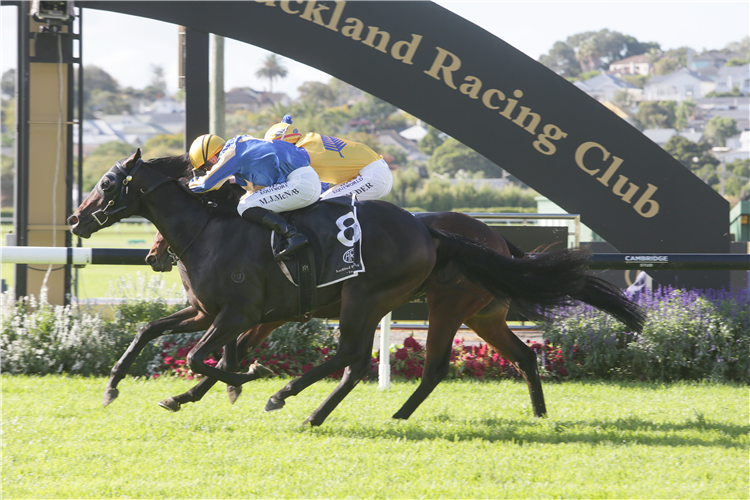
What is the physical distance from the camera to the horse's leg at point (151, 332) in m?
4.30

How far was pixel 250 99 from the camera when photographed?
141250 millimetres

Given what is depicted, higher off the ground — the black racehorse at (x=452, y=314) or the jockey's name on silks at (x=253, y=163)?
the jockey's name on silks at (x=253, y=163)

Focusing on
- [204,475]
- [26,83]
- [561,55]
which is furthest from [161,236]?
[561,55]

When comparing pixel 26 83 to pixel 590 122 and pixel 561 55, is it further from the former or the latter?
pixel 561 55

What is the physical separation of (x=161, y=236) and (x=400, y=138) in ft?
347

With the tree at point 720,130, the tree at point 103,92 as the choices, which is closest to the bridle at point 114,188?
the tree at point 720,130

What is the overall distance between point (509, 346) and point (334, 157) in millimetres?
1831

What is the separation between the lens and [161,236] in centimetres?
473

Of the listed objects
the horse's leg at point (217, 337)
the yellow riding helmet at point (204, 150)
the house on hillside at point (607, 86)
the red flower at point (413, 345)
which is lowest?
the red flower at point (413, 345)

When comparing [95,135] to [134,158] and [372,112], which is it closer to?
[372,112]

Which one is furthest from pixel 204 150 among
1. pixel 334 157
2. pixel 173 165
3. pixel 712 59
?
pixel 712 59

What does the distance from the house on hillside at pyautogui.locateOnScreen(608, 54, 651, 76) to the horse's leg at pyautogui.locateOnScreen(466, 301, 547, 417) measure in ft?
564

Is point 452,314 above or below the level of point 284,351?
above

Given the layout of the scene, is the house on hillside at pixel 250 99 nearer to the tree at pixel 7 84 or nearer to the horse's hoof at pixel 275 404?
the tree at pixel 7 84
